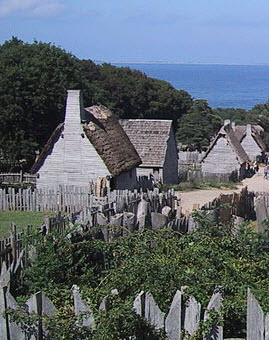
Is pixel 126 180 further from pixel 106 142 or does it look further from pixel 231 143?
pixel 231 143

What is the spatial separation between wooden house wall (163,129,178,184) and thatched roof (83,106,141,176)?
930cm

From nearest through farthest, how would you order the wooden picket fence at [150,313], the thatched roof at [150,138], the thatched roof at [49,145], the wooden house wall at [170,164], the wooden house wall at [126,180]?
the wooden picket fence at [150,313] → the thatched roof at [49,145] → the wooden house wall at [126,180] → the thatched roof at [150,138] → the wooden house wall at [170,164]

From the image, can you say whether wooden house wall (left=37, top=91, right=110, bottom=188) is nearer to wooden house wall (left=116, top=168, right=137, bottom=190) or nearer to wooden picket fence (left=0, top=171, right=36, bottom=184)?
wooden house wall (left=116, top=168, right=137, bottom=190)

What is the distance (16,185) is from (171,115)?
1751 inches

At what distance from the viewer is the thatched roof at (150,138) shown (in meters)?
43.0

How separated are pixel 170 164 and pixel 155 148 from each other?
169 cm

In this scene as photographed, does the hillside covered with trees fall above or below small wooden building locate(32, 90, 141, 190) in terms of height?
above

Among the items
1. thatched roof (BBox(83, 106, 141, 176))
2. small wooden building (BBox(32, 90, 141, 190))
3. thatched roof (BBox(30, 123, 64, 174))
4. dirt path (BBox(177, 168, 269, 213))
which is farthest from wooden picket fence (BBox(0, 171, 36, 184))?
dirt path (BBox(177, 168, 269, 213))

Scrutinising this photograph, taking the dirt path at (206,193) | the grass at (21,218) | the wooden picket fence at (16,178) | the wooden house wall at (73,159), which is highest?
the wooden house wall at (73,159)

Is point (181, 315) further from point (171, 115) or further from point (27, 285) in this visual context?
point (171, 115)

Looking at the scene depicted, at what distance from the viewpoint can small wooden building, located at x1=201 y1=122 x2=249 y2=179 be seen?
51.3 metres

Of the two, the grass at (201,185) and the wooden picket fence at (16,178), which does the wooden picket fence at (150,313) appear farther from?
the wooden picket fence at (16,178)

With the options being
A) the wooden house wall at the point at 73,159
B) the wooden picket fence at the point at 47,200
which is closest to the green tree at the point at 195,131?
the wooden house wall at the point at 73,159

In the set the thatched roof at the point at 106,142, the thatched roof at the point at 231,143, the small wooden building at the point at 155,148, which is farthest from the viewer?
the thatched roof at the point at 231,143
